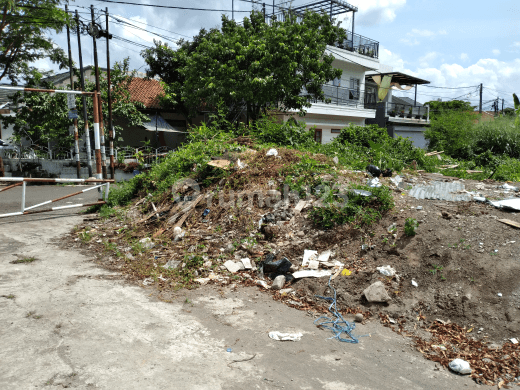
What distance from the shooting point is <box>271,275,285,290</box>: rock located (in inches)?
195

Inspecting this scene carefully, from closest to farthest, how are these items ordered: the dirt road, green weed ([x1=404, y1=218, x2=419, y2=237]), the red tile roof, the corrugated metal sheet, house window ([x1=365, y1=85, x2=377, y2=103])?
the dirt road → green weed ([x1=404, y1=218, x2=419, y2=237]) → the corrugated metal sheet → the red tile roof → house window ([x1=365, y1=85, x2=377, y2=103])

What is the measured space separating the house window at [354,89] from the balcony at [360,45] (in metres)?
1.70

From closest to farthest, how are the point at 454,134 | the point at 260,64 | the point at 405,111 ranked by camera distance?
the point at 260,64 < the point at 454,134 < the point at 405,111

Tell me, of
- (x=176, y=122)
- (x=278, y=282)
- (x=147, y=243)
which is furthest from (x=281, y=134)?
(x=176, y=122)

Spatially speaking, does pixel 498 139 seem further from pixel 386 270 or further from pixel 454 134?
pixel 386 270

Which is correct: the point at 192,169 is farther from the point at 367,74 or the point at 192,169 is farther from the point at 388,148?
the point at 367,74

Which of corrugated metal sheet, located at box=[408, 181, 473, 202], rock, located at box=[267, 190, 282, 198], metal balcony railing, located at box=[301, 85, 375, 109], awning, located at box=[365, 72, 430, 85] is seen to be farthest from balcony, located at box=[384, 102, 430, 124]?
rock, located at box=[267, 190, 282, 198]

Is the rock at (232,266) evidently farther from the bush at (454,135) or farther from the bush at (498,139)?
the bush at (454,135)

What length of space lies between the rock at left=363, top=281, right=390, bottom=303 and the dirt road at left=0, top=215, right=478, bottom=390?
34cm

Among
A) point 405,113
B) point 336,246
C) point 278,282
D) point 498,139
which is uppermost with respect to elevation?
point 405,113

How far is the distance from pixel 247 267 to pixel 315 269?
38.9 inches

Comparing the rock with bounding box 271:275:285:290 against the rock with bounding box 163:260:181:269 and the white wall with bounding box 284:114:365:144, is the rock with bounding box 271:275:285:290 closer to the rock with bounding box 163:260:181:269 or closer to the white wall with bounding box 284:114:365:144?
the rock with bounding box 163:260:181:269

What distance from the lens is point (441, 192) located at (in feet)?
22.8

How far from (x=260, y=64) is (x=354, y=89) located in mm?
11289
